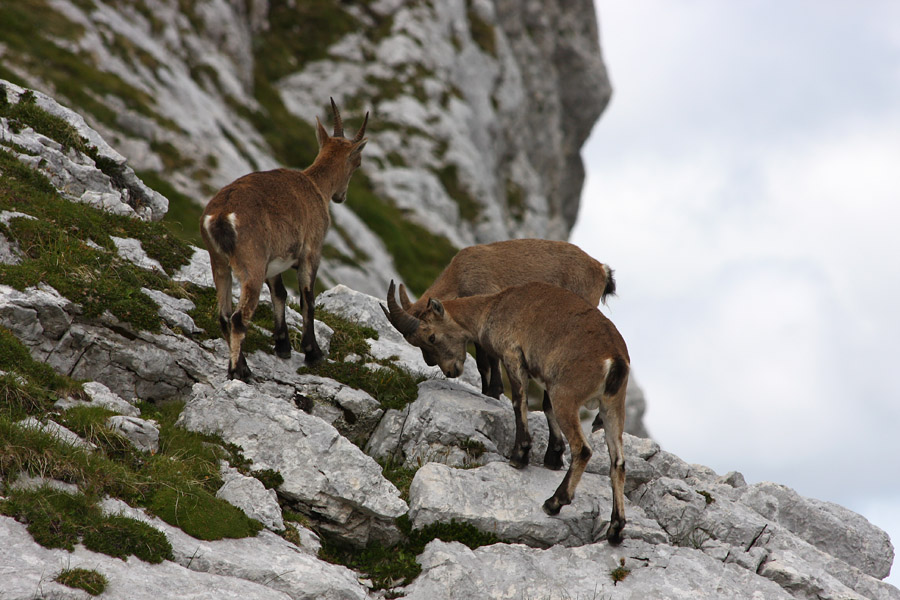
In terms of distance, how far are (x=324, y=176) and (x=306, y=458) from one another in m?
6.69

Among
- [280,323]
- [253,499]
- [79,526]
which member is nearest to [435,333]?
[280,323]

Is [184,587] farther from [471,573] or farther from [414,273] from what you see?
[414,273]

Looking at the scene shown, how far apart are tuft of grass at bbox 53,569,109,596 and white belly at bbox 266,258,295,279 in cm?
624

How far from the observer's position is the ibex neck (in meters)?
15.9

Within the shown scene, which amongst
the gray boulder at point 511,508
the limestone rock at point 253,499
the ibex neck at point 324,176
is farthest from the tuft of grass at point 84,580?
the ibex neck at point 324,176

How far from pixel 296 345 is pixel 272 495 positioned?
195 inches

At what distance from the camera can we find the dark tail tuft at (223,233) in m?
12.3

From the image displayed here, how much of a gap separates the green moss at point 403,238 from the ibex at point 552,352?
33979mm

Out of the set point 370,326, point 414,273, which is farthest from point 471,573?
point 414,273

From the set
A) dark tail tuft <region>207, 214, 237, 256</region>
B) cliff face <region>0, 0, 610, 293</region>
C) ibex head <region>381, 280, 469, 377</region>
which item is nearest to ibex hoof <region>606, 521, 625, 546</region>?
ibex head <region>381, 280, 469, 377</region>

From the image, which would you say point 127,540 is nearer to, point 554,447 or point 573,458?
point 573,458

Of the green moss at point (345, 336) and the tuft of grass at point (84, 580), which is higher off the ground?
the green moss at point (345, 336)

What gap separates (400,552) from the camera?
10.6 metres

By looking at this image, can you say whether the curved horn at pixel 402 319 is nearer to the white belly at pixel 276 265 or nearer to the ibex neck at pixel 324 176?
the white belly at pixel 276 265
